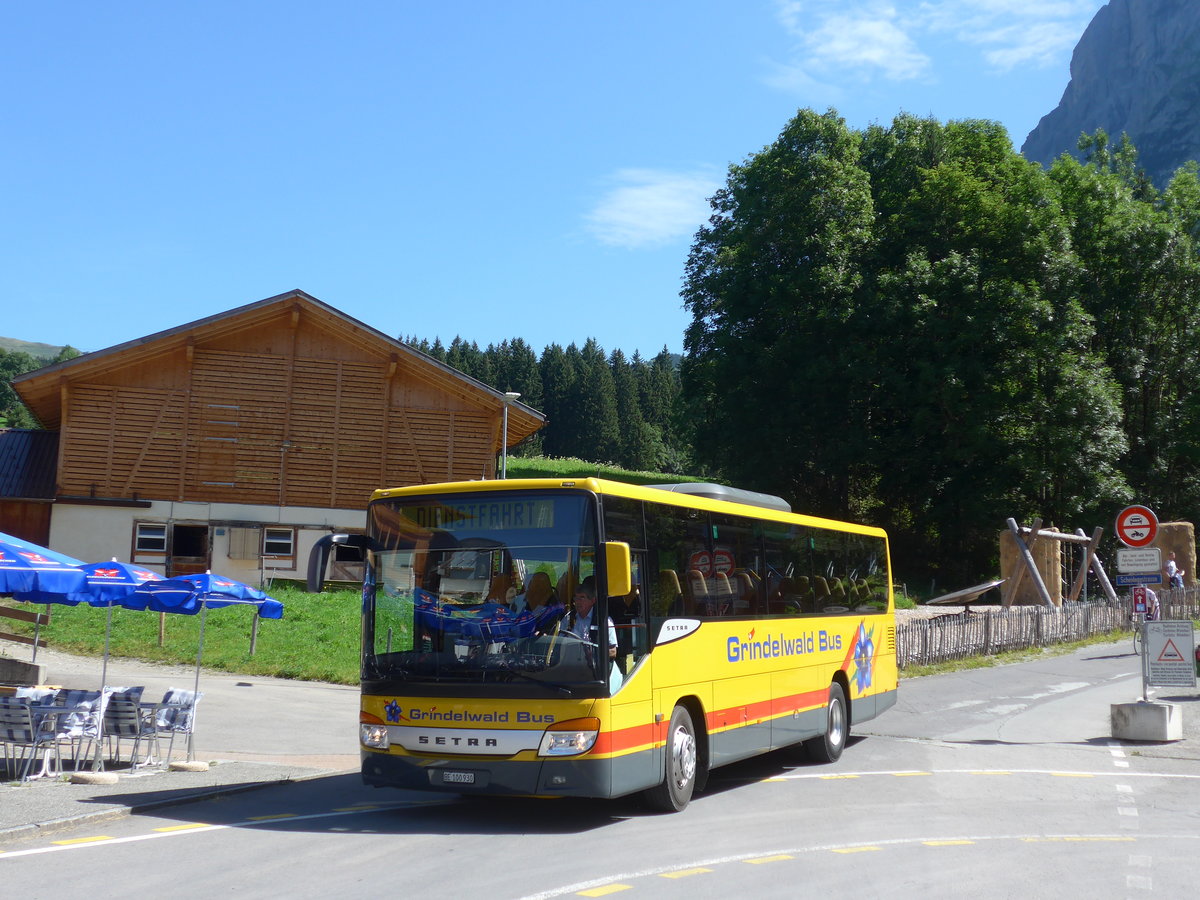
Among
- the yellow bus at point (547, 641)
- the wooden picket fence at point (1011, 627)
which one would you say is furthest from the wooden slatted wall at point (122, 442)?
the yellow bus at point (547, 641)

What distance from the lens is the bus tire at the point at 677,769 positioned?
1005 cm

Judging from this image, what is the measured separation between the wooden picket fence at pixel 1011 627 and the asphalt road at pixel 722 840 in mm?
10521

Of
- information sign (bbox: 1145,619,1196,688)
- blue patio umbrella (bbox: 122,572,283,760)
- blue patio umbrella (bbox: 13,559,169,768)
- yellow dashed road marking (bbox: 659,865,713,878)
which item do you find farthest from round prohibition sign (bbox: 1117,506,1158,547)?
blue patio umbrella (bbox: 13,559,169,768)

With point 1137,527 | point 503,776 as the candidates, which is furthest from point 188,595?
point 1137,527

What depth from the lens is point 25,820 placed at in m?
9.27

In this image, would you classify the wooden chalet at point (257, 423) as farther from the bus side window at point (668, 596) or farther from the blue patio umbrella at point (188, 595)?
the bus side window at point (668, 596)

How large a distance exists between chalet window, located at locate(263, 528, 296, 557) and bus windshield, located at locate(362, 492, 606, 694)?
2661 centimetres

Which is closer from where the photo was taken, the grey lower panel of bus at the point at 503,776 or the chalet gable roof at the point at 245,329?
the grey lower panel of bus at the point at 503,776

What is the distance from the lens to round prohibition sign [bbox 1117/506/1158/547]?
16.4 meters

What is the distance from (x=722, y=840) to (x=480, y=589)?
2.77 metres

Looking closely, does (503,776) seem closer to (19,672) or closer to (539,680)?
(539,680)

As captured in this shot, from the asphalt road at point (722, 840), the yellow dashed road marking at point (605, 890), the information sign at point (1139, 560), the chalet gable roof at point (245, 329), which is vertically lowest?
the asphalt road at point (722, 840)

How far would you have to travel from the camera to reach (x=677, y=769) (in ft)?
33.6

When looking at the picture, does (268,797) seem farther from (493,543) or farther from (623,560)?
(623,560)
